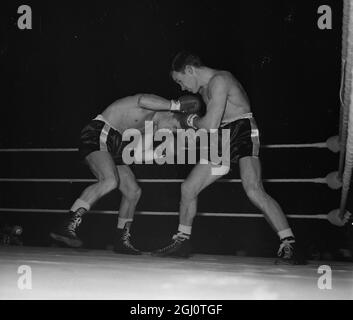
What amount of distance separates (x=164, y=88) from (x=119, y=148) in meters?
0.53

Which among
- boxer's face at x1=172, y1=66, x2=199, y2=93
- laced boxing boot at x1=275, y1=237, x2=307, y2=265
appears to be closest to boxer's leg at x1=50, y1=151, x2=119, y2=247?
boxer's face at x1=172, y1=66, x2=199, y2=93


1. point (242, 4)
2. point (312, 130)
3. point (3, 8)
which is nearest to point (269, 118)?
point (312, 130)

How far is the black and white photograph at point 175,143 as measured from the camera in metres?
2.35

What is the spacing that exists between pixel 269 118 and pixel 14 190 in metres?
1.53

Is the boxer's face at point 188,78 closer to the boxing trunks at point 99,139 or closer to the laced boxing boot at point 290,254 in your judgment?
the boxing trunks at point 99,139

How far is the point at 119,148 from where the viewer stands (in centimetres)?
271

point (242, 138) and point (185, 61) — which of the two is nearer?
point (242, 138)

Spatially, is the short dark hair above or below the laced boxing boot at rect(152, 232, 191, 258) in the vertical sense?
above

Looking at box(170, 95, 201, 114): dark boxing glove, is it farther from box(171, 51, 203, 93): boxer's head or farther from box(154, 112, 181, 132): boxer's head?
box(154, 112, 181, 132): boxer's head

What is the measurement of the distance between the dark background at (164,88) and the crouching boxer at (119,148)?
27cm

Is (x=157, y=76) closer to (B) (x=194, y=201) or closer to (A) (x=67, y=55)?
(A) (x=67, y=55)

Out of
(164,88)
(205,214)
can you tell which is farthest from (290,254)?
(164,88)

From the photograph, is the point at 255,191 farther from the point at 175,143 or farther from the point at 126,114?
the point at 126,114

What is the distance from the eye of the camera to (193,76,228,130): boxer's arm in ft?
7.82
